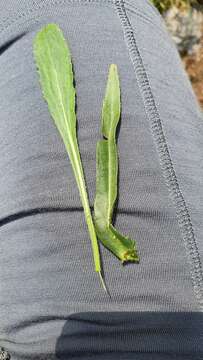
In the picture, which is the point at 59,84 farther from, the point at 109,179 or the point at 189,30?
the point at 189,30

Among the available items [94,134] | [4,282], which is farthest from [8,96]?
[4,282]

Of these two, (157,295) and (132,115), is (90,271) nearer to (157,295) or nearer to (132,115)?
(157,295)

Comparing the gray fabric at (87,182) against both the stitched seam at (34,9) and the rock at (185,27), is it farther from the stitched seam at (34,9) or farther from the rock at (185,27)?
the rock at (185,27)

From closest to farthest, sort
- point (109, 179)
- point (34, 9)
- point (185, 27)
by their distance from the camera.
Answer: point (109, 179), point (34, 9), point (185, 27)

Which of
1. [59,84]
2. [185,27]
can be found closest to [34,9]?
[59,84]

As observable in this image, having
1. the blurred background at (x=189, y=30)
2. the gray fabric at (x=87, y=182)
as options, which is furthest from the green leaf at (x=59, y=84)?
the blurred background at (x=189, y=30)

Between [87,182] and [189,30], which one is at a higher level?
[189,30]

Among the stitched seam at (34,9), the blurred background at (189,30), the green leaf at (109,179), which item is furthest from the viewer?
the blurred background at (189,30)
